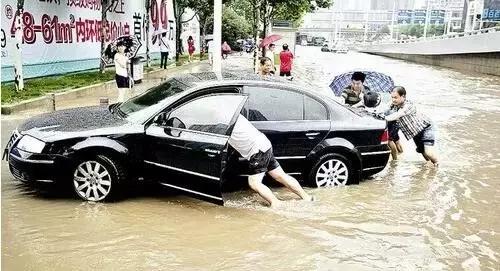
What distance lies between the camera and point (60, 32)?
56.3 ft

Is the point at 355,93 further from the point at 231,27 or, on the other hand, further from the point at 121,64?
the point at 231,27

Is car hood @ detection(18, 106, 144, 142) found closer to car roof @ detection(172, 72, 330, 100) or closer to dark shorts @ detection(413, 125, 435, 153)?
car roof @ detection(172, 72, 330, 100)

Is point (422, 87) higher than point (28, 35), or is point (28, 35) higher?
point (28, 35)

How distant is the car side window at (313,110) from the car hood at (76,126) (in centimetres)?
→ 209

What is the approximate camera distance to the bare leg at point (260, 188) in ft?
19.5

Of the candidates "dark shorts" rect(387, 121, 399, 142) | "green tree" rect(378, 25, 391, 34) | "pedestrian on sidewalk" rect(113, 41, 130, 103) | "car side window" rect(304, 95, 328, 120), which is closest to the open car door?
"car side window" rect(304, 95, 328, 120)

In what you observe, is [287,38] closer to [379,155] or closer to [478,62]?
[478,62]

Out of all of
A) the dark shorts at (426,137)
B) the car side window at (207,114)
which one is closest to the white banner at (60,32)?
the car side window at (207,114)

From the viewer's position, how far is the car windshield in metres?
6.00

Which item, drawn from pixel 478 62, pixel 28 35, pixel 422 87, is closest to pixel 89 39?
pixel 28 35

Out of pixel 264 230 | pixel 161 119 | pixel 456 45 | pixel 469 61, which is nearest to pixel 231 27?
pixel 456 45

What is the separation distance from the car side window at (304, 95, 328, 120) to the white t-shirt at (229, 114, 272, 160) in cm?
104

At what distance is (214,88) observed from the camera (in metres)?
6.11

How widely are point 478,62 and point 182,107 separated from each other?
33.8 meters
